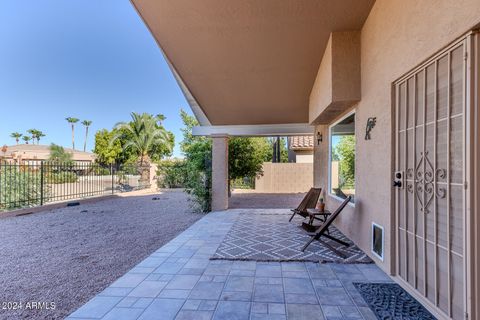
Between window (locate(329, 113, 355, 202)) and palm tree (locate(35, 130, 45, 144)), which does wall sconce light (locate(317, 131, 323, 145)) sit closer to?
window (locate(329, 113, 355, 202))

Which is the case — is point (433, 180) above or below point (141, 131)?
below

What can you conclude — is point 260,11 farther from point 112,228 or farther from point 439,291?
point 112,228

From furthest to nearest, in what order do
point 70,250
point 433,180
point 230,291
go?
1. point 70,250
2. point 230,291
3. point 433,180

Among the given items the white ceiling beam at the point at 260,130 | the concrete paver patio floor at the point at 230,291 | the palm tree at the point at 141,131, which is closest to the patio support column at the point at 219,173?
the white ceiling beam at the point at 260,130

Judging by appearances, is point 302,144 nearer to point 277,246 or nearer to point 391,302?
point 277,246

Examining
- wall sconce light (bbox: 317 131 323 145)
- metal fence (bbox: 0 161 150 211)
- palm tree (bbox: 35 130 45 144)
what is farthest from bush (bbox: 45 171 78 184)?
palm tree (bbox: 35 130 45 144)

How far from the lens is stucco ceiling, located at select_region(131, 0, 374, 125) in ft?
13.7

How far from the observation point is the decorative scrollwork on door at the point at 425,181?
2.47m

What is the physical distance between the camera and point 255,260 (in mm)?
3977

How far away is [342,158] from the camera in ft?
19.2

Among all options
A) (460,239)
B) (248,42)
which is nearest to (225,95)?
(248,42)

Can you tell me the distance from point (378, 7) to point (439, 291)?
389 cm

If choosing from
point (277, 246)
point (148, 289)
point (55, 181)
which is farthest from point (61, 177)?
point (277, 246)

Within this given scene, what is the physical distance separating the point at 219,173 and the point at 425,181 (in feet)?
20.8
